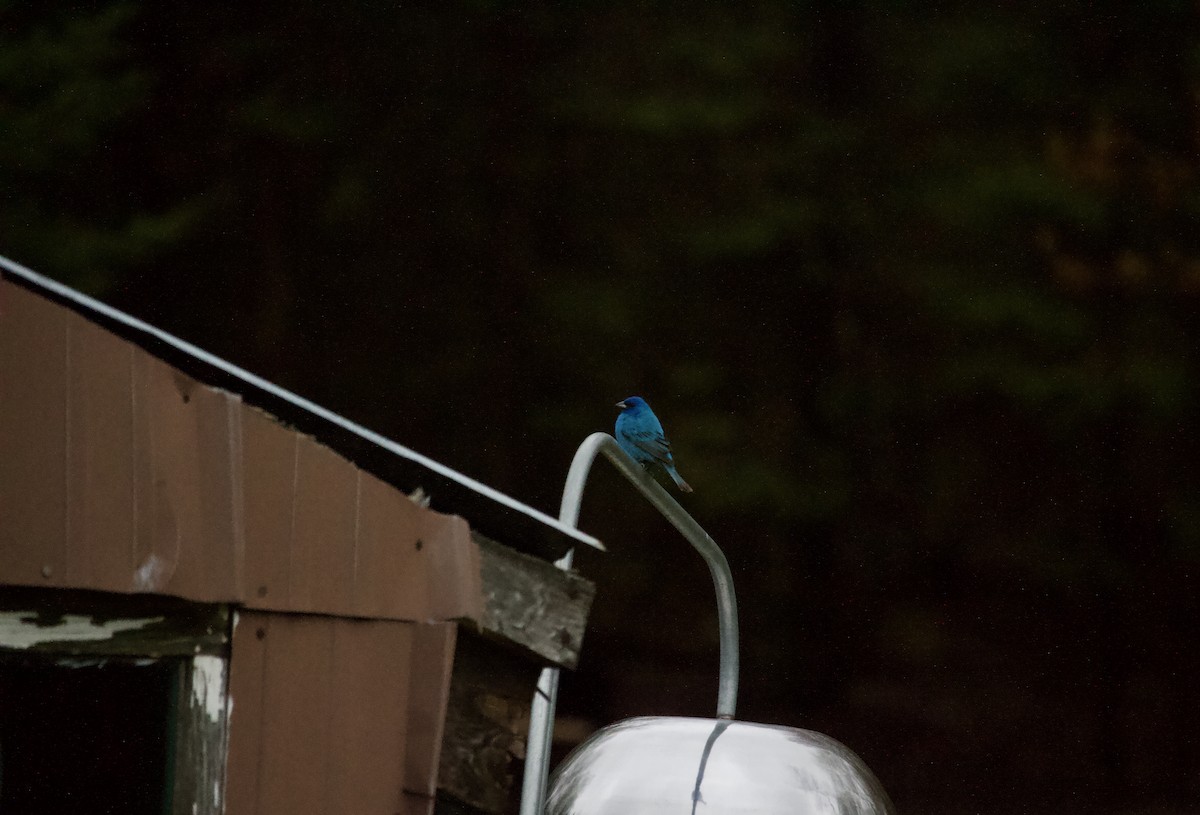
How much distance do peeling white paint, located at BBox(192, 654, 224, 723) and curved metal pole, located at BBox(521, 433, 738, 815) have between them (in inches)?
25.2

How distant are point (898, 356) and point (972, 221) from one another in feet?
3.57

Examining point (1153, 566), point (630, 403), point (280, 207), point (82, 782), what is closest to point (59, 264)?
point (280, 207)

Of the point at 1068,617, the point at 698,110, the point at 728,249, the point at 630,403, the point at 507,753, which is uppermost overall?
the point at 698,110

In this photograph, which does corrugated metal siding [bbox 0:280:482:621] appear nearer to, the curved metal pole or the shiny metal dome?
the curved metal pole

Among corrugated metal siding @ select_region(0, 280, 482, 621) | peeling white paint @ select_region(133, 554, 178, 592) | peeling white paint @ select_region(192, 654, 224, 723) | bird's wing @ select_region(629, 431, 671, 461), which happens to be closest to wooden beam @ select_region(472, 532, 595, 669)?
corrugated metal siding @ select_region(0, 280, 482, 621)

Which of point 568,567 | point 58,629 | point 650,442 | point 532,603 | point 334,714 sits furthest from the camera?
point 650,442

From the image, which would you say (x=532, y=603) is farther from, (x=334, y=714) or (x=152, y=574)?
(x=152, y=574)

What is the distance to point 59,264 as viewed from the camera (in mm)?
8734

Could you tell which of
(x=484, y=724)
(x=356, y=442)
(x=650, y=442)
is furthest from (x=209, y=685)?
(x=650, y=442)

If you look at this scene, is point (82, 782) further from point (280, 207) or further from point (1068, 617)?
point (1068, 617)

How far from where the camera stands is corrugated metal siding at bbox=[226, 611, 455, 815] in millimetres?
2844

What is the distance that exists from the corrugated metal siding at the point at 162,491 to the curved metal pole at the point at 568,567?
0.40 metres

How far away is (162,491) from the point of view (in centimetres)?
267

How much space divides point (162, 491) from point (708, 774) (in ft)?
3.94
